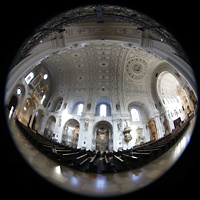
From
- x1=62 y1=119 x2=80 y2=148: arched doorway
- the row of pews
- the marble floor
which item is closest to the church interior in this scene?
x1=62 y1=119 x2=80 y2=148: arched doorway

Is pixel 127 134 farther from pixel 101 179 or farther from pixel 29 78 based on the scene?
pixel 29 78

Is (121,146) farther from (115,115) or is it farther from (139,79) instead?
(139,79)

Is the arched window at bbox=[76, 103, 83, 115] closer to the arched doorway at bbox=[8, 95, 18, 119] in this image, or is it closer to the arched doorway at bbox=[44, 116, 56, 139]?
the arched doorway at bbox=[44, 116, 56, 139]

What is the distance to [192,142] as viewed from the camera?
3.66 ft

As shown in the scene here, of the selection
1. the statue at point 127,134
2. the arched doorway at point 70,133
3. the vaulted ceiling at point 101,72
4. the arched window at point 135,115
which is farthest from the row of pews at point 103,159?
the vaulted ceiling at point 101,72

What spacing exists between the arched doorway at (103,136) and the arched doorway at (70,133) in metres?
3.32

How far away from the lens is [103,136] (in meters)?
13.9

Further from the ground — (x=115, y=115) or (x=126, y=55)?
(x=126, y=55)

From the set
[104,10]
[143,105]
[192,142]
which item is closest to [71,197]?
[192,142]

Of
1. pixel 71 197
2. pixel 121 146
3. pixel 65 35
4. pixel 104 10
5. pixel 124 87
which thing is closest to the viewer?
pixel 71 197

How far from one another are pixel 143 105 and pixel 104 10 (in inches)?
563

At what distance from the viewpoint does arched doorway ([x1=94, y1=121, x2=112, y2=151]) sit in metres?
13.1

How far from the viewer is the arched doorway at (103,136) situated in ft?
42.9

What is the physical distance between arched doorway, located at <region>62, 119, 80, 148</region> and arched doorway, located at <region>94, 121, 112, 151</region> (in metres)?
3.32
